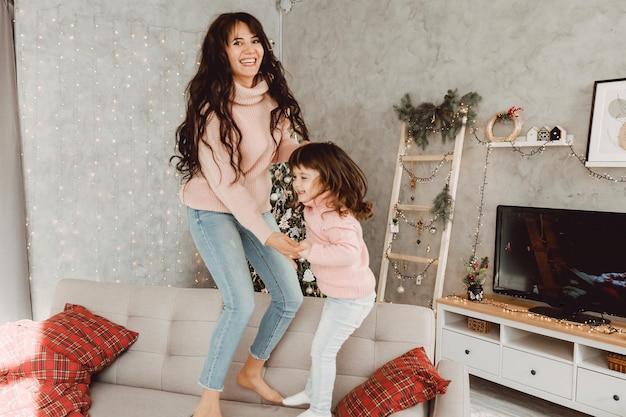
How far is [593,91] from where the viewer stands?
2.89m

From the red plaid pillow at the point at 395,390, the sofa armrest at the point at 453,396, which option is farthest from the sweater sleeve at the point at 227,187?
the sofa armrest at the point at 453,396

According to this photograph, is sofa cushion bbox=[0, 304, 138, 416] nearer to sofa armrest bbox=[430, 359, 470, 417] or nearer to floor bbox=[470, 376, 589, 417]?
sofa armrest bbox=[430, 359, 470, 417]

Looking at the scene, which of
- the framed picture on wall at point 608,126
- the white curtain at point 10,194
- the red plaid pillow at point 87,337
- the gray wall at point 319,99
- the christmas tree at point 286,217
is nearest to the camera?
the red plaid pillow at point 87,337

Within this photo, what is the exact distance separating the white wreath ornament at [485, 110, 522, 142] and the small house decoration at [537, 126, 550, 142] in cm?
15

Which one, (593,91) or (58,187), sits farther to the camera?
(58,187)

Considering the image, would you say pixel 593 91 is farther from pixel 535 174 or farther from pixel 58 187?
pixel 58 187

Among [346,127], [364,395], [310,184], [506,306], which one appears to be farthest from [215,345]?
[346,127]

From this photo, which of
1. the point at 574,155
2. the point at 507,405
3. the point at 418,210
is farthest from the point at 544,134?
the point at 507,405

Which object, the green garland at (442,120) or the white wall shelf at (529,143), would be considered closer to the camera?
the white wall shelf at (529,143)

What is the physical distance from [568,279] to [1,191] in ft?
12.2

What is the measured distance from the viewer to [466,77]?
140 inches

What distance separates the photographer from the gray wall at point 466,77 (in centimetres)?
297

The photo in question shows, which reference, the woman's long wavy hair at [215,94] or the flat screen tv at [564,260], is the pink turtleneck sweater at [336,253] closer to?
the woman's long wavy hair at [215,94]

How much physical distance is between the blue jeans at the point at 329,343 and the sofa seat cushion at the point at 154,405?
6.4 inches
